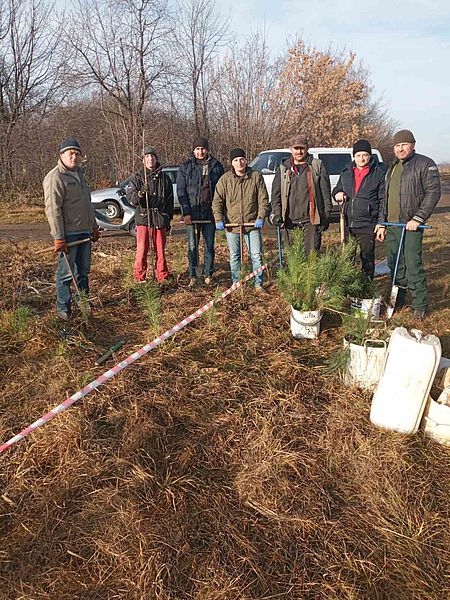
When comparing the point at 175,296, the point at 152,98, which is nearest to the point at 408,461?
the point at 175,296

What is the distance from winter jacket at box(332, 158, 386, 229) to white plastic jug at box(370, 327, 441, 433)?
104 inches

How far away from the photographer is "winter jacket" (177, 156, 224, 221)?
229 inches

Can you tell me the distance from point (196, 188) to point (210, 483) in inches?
169

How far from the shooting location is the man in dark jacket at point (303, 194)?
5043 mm

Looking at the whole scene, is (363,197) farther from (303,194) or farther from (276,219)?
(276,219)

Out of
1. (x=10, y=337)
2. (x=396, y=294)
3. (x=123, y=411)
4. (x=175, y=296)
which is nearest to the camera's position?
(x=123, y=411)

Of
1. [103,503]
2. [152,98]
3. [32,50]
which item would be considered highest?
[32,50]

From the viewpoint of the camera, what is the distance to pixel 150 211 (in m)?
5.58

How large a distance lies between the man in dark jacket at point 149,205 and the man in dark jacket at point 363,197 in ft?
7.35

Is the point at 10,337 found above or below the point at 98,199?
below

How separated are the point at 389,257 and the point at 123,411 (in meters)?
3.73

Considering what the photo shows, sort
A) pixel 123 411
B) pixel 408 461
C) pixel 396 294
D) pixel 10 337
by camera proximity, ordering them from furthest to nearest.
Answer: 1. pixel 396 294
2. pixel 10 337
3. pixel 123 411
4. pixel 408 461

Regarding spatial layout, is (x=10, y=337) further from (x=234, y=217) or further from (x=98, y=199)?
(x=98, y=199)

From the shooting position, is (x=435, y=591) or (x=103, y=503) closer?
(x=435, y=591)
